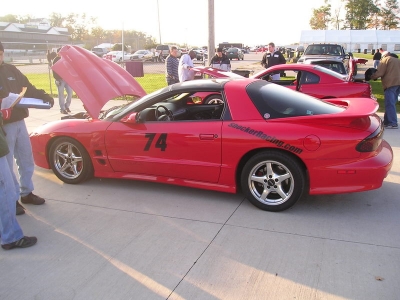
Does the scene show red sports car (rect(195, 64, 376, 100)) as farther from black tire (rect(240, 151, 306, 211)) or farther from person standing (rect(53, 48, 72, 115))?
person standing (rect(53, 48, 72, 115))

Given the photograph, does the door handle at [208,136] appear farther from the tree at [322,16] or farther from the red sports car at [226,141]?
the tree at [322,16]

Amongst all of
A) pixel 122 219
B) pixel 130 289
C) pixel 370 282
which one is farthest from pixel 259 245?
pixel 122 219

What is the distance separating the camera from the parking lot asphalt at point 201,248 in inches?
111

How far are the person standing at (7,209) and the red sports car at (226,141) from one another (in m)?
1.47

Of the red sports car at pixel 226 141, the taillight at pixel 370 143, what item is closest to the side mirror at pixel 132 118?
the red sports car at pixel 226 141

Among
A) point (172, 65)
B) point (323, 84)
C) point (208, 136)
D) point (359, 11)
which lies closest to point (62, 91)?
point (172, 65)

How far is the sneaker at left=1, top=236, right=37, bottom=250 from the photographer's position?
342 centimetres

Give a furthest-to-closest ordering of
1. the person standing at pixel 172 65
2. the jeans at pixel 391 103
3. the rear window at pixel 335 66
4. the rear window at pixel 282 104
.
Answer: the rear window at pixel 335 66, the person standing at pixel 172 65, the jeans at pixel 391 103, the rear window at pixel 282 104

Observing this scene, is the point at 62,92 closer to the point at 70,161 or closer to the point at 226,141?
the point at 70,161

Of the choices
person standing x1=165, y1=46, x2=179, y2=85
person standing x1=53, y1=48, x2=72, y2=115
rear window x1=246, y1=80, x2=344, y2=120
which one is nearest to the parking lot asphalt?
rear window x1=246, y1=80, x2=344, y2=120

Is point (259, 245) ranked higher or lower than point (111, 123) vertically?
lower

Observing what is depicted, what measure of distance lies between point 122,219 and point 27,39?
204ft

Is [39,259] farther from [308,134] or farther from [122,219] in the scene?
[308,134]

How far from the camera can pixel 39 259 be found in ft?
10.7
